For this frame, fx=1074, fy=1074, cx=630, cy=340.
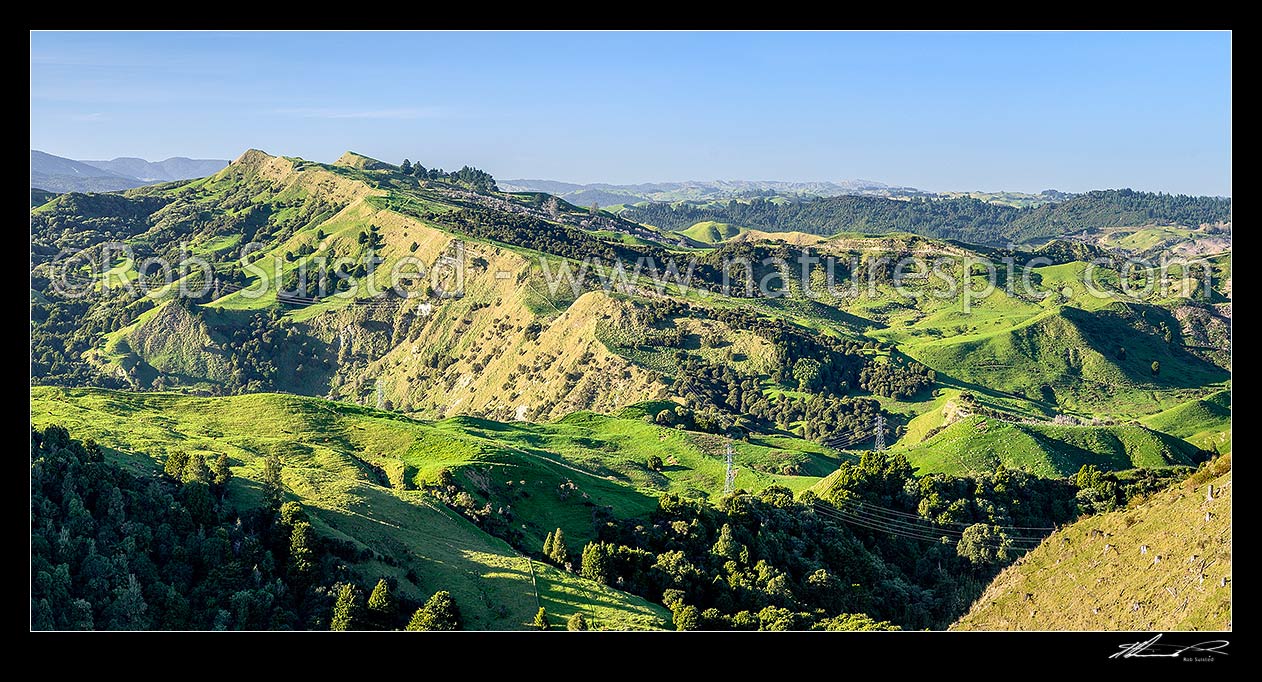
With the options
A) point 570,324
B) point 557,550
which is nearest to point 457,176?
point 570,324

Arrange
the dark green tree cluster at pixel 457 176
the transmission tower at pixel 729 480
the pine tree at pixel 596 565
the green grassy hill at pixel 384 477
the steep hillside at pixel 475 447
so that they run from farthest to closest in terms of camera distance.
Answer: the dark green tree cluster at pixel 457 176 < the transmission tower at pixel 729 480 < the steep hillside at pixel 475 447 < the pine tree at pixel 596 565 < the green grassy hill at pixel 384 477

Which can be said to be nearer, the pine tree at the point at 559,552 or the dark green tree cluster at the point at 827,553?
the dark green tree cluster at the point at 827,553

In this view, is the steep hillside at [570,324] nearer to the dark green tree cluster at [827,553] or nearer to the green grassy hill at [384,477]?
the dark green tree cluster at [827,553]

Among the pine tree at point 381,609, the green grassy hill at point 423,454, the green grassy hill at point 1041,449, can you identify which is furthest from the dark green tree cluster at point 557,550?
the green grassy hill at point 1041,449

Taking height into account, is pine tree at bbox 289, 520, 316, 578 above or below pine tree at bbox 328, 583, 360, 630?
above

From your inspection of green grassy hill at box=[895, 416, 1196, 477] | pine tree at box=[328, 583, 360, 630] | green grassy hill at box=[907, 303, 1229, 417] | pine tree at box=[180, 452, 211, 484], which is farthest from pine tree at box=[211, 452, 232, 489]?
green grassy hill at box=[907, 303, 1229, 417]

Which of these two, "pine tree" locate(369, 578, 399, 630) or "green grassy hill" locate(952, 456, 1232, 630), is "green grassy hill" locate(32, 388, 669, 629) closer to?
"pine tree" locate(369, 578, 399, 630)
